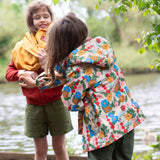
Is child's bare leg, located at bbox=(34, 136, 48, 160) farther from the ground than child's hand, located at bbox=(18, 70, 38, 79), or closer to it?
closer to it

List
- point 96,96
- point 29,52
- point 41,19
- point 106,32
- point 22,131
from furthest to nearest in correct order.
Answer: point 106,32 < point 22,131 < point 41,19 < point 29,52 < point 96,96

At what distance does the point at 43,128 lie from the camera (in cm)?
230

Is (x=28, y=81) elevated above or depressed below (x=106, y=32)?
above

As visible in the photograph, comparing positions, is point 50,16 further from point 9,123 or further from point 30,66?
point 9,123

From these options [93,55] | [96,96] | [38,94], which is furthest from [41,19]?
[96,96]

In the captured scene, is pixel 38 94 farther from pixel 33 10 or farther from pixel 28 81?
pixel 33 10

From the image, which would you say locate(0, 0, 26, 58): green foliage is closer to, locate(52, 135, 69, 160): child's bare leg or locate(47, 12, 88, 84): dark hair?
locate(52, 135, 69, 160): child's bare leg

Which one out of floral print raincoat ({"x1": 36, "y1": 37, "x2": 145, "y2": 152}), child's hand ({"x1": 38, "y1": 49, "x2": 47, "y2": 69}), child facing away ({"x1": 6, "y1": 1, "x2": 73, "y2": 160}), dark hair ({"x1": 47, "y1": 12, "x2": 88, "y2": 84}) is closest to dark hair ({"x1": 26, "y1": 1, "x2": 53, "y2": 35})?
child facing away ({"x1": 6, "y1": 1, "x2": 73, "y2": 160})

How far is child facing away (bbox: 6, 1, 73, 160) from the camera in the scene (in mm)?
2227

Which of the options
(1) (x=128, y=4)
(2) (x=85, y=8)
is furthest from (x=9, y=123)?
(2) (x=85, y=8)

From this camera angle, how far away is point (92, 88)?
1772mm

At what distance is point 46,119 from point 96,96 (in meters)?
0.70

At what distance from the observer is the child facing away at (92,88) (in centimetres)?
175

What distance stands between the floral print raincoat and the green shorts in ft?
1.62
